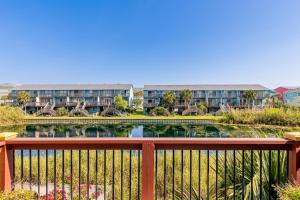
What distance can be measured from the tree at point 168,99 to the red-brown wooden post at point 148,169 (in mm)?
38265

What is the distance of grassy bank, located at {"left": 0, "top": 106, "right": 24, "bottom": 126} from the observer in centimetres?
2594

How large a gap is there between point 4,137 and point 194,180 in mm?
4160

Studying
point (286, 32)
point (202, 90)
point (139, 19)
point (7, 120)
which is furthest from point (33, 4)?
point (202, 90)

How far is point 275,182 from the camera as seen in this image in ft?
8.98

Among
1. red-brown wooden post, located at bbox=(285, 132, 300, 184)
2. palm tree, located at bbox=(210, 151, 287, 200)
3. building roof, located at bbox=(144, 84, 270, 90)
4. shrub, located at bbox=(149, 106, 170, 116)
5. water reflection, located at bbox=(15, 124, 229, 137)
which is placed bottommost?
water reflection, located at bbox=(15, 124, 229, 137)

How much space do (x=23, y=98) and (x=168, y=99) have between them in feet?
88.3

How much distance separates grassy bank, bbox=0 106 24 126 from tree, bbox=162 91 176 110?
2318 centimetres

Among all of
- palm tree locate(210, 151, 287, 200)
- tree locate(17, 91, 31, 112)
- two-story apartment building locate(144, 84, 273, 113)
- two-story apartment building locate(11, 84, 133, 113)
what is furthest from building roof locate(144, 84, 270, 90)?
palm tree locate(210, 151, 287, 200)

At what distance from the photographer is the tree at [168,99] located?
40.7 metres

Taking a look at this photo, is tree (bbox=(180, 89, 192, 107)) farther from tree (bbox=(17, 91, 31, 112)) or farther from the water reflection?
tree (bbox=(17, 91, 31, 112))

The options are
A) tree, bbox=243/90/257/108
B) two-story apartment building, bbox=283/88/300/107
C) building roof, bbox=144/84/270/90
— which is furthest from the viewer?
two-story apartment building, bbox=283/88/300/107

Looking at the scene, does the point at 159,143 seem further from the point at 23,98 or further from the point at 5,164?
the point at 23,98

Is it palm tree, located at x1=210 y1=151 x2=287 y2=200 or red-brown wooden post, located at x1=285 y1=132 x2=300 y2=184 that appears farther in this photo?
palm tree, located at x1=210 y1=151 x2=287 y2=200

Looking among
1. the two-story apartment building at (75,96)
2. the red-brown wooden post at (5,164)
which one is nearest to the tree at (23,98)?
the two-story apartment building at (75,96)
